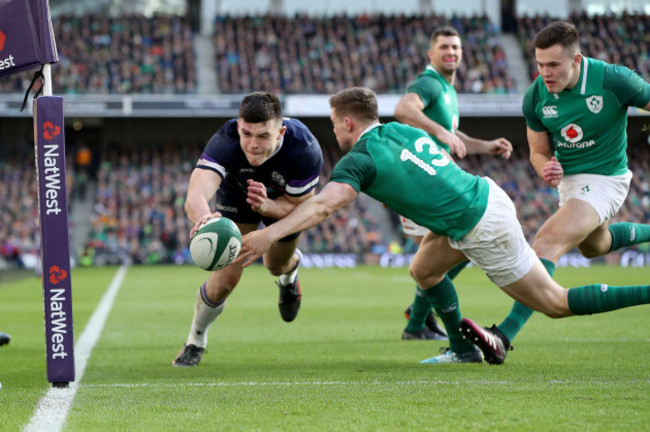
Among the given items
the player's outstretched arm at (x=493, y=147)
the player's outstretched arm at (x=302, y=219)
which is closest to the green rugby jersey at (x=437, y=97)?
the player's outstretched arm at (x=493, y=147)

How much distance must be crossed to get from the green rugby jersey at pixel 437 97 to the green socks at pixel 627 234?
1.77m

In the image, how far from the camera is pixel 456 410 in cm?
466

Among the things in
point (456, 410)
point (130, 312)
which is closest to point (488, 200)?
point (456, 410)

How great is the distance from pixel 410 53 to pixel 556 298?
1310 inches

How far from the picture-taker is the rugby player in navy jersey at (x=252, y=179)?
19.2ft

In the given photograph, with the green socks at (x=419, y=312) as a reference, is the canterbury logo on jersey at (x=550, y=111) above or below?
above

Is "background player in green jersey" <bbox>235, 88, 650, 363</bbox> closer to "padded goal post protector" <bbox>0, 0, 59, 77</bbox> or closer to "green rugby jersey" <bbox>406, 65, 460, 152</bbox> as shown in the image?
"padded goal post protector" <bbox>0, 0, 59, 77</bbox>

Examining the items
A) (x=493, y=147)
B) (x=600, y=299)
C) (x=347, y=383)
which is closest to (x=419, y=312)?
(x=493, y=147)

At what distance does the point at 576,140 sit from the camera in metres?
7.14

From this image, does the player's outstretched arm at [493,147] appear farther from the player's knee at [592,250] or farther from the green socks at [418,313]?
the green socks at [418,313]

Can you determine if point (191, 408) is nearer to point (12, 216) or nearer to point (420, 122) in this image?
point (420, 122)

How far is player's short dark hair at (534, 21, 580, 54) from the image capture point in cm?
660

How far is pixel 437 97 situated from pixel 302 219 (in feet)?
12.0

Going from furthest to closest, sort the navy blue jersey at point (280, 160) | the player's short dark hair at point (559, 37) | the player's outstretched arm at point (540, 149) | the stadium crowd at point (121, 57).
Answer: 1. the stadium crowd at point (121, 57)
2. the player's outstretched arm at point (540, 149)
3. the player's short dark hair at point (559, 37)
4. the navy blue jersey at point (280, 160)
